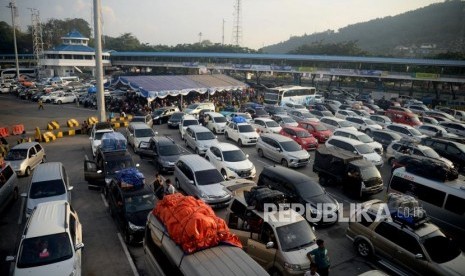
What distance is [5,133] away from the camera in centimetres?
2378

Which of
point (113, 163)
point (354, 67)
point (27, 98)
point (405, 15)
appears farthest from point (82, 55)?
point (405, 15)

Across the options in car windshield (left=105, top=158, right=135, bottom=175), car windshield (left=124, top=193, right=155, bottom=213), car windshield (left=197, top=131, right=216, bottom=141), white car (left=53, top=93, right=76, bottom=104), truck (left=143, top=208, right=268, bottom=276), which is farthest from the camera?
white car (left=53, top=93, right=76, bottom=104)

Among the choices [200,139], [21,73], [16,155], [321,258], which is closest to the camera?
[321,258]

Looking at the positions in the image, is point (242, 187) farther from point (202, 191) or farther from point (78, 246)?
point (78, 246)

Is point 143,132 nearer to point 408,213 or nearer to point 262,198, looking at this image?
point 262,198

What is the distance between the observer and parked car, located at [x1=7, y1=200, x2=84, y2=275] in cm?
741

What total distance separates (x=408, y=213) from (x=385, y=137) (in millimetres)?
14262

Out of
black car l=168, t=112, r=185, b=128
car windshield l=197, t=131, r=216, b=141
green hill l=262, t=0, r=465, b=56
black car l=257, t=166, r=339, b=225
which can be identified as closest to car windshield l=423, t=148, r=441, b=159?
black car l=257, t=166, r=339, b=225

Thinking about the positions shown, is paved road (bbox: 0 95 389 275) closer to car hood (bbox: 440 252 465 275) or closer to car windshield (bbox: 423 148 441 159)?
car hood (bbox: 440 252 465 275)

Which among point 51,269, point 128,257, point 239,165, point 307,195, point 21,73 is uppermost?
point 21,73

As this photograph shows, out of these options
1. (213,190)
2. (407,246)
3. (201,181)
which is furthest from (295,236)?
(201,181)

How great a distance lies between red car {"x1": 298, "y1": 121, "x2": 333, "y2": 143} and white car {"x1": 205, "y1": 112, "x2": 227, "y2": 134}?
6548 mm

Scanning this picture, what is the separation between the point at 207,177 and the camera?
43.5 ft

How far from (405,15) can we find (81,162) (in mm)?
203760
